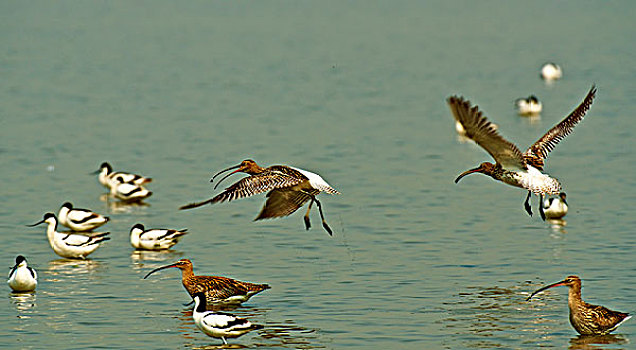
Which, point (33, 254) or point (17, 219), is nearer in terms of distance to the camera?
point (33, 254)

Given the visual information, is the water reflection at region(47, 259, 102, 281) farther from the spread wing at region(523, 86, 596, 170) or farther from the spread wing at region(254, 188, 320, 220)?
the spread wing at region(523, 86, 596, 170)

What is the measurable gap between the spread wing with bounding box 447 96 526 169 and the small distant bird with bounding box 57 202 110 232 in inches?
255

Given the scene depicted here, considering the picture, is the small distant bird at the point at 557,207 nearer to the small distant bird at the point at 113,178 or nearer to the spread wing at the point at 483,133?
the spread wing at the point at 483,133

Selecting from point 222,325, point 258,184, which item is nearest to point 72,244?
point 258,184

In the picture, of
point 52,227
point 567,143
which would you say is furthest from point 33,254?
point 567,143

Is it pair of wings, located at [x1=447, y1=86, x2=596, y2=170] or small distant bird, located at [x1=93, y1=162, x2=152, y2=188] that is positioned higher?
small distant bird, located at [x1=93, y1=162, x2=152, y2=188]

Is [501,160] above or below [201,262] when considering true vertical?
above

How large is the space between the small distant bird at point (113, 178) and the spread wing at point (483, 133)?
8.09 meters

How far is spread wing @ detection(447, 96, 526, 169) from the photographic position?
40.8ft

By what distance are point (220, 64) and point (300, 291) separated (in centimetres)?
3062

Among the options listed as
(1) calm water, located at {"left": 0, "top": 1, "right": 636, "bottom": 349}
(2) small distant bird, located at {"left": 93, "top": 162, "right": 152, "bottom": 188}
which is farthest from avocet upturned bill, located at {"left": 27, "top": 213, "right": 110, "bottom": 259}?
(2) small distant bird, located at {"left": 93, "top": 162, "right": 152, "bottom": 188}

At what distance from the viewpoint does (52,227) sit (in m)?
16.5

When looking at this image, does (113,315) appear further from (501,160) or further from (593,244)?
(593,244)

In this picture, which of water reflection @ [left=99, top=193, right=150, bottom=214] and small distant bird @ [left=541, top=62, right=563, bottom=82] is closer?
water reflection @ [left=99, top=193, right=150, bottom=214]
